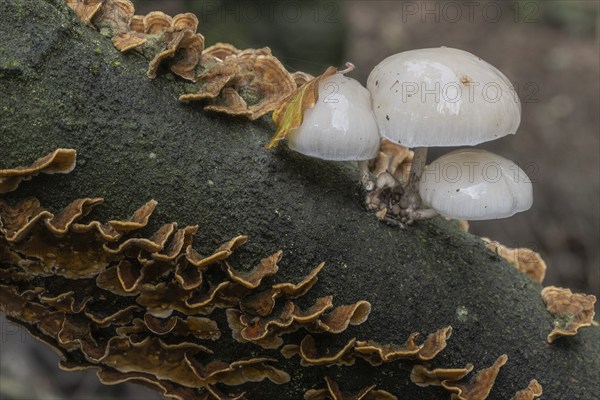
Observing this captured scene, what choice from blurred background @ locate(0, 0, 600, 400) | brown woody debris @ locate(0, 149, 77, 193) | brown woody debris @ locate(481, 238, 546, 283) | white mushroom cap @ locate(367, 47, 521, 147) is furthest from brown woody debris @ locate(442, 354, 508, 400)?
blurred background @ locate(0, 0, 600, 400)

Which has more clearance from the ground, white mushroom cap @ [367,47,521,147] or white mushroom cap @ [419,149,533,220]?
white mushroom cap @ [367,47,521,147]

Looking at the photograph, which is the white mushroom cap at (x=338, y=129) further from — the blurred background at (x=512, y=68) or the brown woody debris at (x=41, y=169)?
the blurred background at (x=512, y=68)

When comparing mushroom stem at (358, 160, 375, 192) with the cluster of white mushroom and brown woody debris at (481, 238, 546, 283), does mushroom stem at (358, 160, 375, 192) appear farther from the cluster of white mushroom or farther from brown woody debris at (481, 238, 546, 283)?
brown woody debris at (481, 238, 546, 283)

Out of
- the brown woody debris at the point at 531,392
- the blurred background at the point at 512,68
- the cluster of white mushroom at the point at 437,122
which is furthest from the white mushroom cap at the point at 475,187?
the blurred background at the point at 512,68

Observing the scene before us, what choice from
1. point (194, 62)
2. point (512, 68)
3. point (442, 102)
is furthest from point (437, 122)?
point (512, 68)

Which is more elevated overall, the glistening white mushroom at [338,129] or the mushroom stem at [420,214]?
the glistening white mushroom at [338,129]

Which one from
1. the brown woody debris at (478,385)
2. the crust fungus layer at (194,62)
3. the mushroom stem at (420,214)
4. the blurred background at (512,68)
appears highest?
the crust fungus layer at (194,62)

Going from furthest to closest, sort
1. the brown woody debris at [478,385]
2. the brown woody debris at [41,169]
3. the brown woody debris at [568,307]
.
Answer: the brown woody debris at [568,307] < the brown woody debris at [478,385] < the brown woody debris at [41,169]

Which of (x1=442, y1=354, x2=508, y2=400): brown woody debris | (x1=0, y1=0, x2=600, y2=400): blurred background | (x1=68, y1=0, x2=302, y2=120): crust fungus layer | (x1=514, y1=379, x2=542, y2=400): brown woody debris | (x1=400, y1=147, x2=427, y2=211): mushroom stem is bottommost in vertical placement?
(x1=0, y1=0, x2=600, y2=400): blurred background
